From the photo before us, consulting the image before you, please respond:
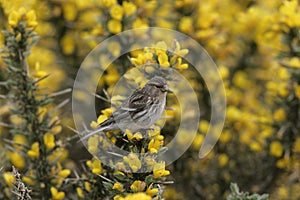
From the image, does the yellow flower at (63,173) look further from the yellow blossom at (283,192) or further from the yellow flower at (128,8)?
Result: the yellow blossom at (283,192)

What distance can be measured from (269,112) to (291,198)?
0.73 metres

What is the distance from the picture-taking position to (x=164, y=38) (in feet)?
13.6

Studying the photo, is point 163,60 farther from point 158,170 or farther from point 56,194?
point 56,194

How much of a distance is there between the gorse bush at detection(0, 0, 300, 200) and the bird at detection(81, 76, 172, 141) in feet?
0.29

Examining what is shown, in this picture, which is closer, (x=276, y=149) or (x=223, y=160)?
(x=276, y=149)

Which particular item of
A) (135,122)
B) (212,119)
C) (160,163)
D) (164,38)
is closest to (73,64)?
(164,38)

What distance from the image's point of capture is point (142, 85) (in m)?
2.91

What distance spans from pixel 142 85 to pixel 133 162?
2.22 feet

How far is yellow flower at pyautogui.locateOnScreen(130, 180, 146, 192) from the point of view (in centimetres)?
233

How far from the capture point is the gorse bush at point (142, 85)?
283 cm

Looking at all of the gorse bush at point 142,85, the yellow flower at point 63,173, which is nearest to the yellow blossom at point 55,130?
the gorse bush at point 142,85

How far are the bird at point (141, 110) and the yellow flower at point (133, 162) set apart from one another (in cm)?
32

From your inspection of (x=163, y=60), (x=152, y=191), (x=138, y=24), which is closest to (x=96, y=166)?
(x=152, y=191)

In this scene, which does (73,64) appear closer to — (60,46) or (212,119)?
(60,46)
